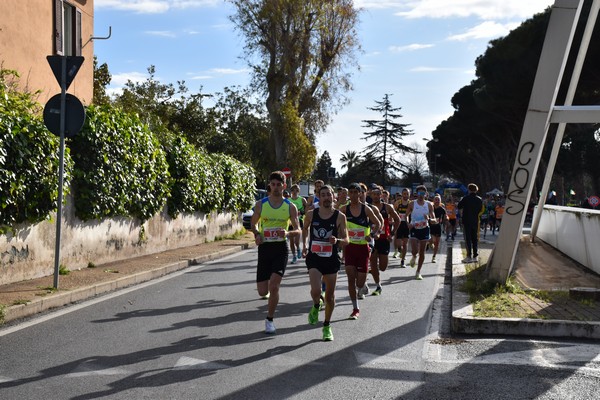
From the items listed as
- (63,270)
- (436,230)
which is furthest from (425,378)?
(436,230)

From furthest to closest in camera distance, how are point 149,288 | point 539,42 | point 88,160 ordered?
point 539,42, point 88,160, point 149,288

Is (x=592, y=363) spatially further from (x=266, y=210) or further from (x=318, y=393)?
(x=266, y=210)

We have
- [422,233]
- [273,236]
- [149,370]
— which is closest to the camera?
[149,370]

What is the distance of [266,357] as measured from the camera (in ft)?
23.4

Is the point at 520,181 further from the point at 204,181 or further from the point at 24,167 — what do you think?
the point at 204,181

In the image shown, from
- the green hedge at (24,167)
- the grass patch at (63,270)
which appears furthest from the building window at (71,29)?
the grass patch at (63,270)

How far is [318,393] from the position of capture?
5820 millimetres

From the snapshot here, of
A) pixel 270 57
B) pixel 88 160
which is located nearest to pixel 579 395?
pixel 88 160

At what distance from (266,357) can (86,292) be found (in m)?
4.70

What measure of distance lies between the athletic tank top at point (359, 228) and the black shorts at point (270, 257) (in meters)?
1.63

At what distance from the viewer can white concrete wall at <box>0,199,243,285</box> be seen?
11.3 m

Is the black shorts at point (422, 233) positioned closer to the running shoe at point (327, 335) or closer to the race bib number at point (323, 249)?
the race bib number at point (323, 249)

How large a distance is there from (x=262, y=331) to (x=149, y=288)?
4392mm

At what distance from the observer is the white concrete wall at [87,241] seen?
11344 mm
